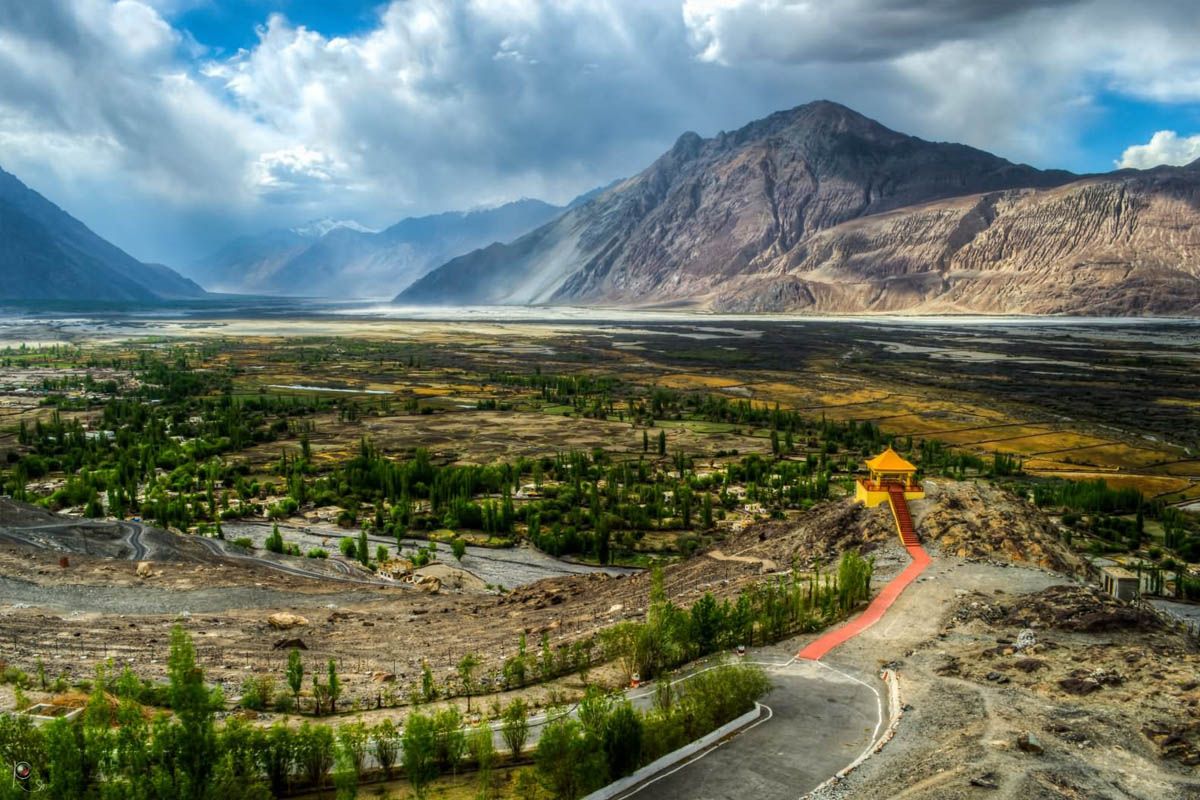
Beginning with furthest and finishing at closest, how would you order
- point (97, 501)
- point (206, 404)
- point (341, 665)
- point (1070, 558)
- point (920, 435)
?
point (206, 404) < point (920, 435) < point (97, 501) < point (1070, 558) < point (341, 665)

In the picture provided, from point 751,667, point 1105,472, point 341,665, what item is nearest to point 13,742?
point 341,665

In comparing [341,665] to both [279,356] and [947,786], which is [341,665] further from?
[279,356]

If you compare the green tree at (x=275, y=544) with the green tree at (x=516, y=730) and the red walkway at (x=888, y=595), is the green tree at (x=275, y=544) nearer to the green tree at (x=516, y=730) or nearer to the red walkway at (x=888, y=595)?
the green tree at (x=516, y=730)

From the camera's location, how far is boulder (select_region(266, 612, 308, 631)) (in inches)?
986

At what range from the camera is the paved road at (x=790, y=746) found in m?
15.2

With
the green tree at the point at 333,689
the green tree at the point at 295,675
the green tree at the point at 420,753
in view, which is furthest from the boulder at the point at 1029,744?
the green tree at the point at 295,675

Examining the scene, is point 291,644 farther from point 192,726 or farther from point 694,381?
point 694,381

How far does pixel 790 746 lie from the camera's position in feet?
54.6

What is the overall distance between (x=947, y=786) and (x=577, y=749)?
20.3 ft

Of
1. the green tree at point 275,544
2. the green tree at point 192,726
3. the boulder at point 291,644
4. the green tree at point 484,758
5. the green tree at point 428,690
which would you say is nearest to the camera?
the green tree at point 192,726

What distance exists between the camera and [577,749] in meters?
14.5

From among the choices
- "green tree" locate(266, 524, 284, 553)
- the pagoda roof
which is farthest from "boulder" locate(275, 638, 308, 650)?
the pagoda roof

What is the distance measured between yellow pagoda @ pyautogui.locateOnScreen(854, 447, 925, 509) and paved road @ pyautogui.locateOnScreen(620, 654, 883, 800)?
12765mm

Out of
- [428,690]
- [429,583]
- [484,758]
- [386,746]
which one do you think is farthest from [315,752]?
[429,583]
